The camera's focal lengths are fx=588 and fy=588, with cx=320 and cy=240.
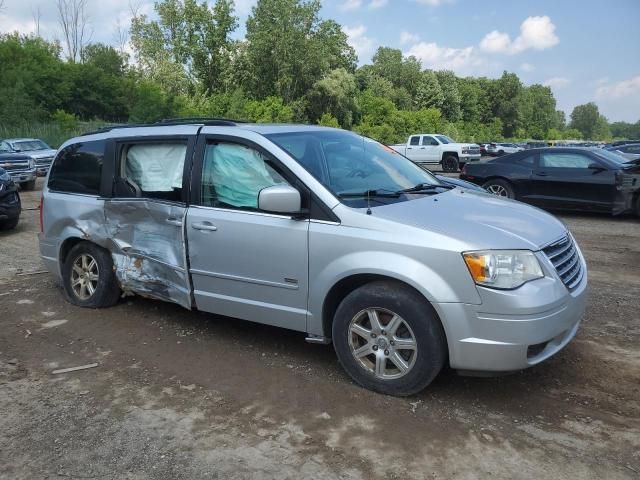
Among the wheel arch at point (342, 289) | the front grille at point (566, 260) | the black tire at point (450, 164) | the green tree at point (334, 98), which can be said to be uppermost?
the green tree at point (334, 98)

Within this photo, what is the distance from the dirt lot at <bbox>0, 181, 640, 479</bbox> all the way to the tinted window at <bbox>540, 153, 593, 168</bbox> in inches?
275

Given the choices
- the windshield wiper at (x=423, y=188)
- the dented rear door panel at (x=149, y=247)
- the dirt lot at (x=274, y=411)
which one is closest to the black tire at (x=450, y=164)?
the dirt lot at (x=274, y=411)

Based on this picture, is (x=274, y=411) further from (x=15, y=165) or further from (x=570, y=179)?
(x=15, y=165)

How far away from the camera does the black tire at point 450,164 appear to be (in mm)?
27203

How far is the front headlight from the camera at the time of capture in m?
3.44

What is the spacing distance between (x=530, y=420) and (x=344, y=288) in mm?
1405

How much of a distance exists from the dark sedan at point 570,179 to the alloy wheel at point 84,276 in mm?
8150

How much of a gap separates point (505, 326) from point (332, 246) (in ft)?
3.90

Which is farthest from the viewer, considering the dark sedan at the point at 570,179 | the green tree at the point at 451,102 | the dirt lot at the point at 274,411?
the green tree at the point at 451,102

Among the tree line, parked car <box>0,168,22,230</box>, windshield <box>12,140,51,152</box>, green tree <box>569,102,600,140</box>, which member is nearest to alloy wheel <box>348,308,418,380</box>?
parked car <box>0,168,22,230</box>

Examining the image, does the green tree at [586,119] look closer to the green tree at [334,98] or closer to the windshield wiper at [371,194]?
the green tree at [334,98]

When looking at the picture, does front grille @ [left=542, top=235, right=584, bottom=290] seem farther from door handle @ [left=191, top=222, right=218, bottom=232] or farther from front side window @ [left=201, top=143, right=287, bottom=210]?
door handle @ [left=191, top=222, right=218, bottom=232]

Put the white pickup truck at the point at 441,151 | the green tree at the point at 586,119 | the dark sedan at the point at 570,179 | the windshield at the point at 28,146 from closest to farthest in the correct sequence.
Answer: the dark sedan at the point at 570,179 → the windshield at the point at 28,146 → the white pickup truck at the point at 441,151 → the green tree at the point at 586,119

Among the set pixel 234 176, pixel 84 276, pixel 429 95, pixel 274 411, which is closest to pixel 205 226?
pixel 234 176
